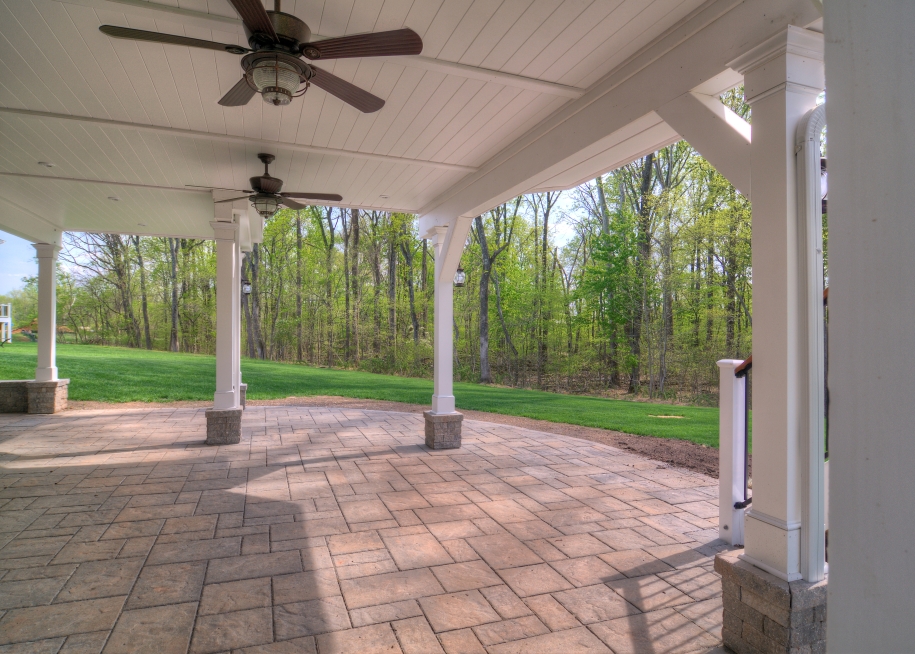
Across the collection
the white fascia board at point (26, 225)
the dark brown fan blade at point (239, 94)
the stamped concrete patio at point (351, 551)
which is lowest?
the stamped concrete patio at point (351, 551)

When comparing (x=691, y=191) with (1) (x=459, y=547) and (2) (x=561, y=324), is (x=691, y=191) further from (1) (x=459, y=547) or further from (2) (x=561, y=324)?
(1) (x=459, y=547)

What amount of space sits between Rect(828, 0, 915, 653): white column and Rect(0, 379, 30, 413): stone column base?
9579 mm

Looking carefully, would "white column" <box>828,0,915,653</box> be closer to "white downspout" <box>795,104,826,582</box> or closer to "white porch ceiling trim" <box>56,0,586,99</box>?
"white downspout" <box>795,104,826,582</box>

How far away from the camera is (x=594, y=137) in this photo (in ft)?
10.8

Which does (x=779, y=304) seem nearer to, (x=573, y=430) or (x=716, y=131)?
(x=716, y=131)

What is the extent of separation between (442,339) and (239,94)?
3566 mm

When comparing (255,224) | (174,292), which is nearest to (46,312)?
(255,224)

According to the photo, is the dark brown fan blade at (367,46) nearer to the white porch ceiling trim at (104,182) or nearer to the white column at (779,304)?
the white column at (779,304)

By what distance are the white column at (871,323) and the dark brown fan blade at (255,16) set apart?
1986mm

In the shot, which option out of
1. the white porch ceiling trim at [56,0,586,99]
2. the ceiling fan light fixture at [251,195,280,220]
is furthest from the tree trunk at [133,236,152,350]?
the white porch ceiling trim at [56,0,586,99]

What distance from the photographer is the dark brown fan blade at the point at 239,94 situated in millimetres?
A: 2689

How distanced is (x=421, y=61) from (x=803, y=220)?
204cm

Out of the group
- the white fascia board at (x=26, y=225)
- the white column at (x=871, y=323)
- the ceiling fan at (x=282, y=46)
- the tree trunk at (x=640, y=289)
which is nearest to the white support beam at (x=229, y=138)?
the ceiling fan at (x=282, y=46)

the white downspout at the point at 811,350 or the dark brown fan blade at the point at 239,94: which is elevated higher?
the dark brown fan blade at the point at 239,94
